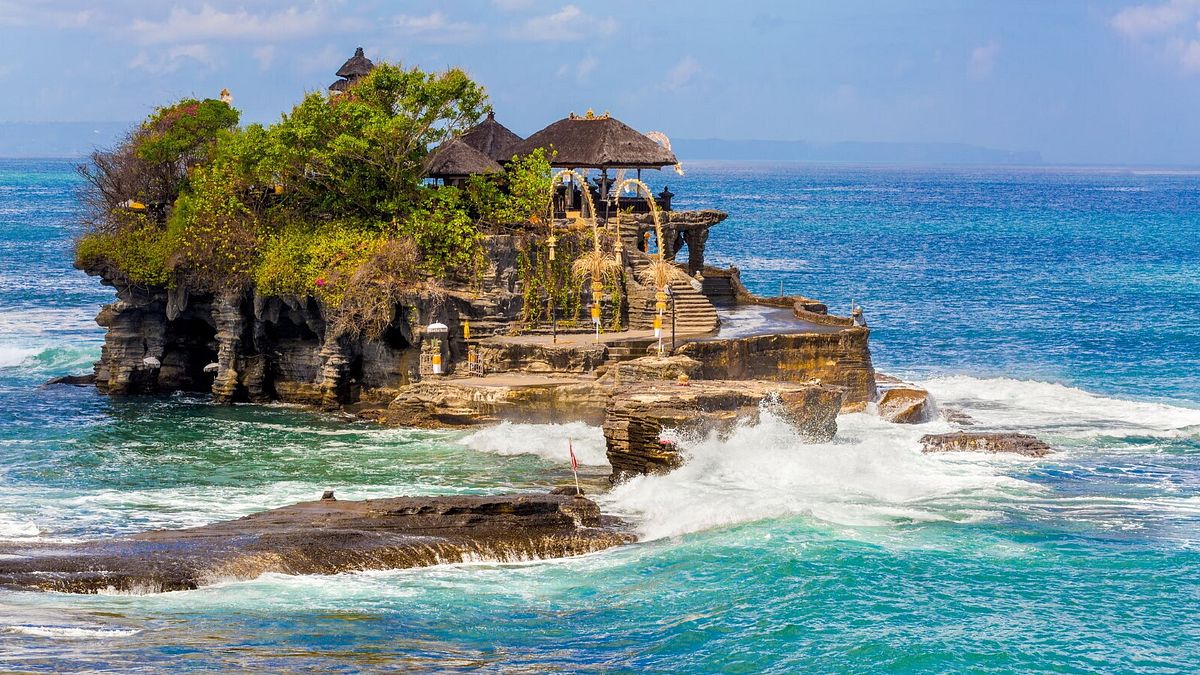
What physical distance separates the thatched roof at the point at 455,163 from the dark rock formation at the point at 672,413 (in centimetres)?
1407

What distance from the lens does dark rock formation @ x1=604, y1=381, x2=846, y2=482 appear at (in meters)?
34.8

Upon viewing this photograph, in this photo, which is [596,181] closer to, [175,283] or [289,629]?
[175,283]

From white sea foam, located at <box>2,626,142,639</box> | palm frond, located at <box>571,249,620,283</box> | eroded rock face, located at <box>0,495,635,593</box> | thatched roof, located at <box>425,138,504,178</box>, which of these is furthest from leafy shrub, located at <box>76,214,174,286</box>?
white sea foam, located at <box>2,626,142,639</box>

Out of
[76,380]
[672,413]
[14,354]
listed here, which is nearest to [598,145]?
[672,413]

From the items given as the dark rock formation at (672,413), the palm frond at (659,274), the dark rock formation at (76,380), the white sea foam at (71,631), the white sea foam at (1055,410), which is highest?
the palm frond at (659,274)

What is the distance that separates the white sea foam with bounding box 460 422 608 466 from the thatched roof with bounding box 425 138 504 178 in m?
10.8

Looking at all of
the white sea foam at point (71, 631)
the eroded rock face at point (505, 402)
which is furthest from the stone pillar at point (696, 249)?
the white sea foam at point (71, 631)

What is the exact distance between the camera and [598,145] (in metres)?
50.2

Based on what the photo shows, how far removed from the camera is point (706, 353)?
1709 inches

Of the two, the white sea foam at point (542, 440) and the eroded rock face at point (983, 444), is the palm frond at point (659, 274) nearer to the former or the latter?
the white sea foam at point (542, 440)

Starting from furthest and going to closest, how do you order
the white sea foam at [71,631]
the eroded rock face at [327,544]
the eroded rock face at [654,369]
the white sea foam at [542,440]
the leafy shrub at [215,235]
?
the leafy shrub at [215,235] → the eroded rock face at [654,369] → the white sea foam at [542,440] → the eroded rock face at [327,544] → the white sea foam at [71,631]

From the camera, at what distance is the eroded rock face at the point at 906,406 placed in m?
45.0

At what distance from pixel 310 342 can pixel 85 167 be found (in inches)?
488

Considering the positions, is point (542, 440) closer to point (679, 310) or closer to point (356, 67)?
point (679, 310)
